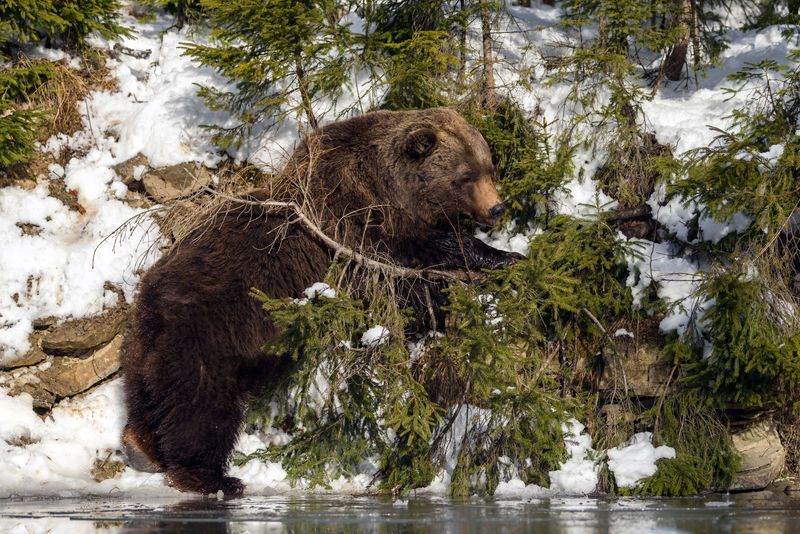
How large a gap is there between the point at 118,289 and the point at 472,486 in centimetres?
373

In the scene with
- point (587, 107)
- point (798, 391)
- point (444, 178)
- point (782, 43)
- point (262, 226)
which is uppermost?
point (782, 43)

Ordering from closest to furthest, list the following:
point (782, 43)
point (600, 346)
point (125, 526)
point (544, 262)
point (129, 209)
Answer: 1. point (125, 526)
2. point (544, 262)
3. point (600, 346)
4. point (129, 209)
5. point (782, 43)

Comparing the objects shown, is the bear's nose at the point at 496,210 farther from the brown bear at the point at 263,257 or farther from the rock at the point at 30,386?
the rock at the point at 30,386

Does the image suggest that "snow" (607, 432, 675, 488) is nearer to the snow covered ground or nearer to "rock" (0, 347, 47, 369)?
the snow covered ground

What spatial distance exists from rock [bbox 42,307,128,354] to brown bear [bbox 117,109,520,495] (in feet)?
2.40

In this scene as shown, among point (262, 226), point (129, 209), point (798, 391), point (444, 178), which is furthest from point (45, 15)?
point (798, 391)

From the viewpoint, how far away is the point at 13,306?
6.61 m

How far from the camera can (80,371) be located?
20.9ft

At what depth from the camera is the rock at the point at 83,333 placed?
6.38m

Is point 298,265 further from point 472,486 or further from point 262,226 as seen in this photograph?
point 472,486

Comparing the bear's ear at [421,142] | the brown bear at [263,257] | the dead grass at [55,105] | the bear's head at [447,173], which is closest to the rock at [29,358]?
the brown bear at [263,257]

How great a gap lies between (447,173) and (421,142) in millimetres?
347

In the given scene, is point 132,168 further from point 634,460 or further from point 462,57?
point 634,460

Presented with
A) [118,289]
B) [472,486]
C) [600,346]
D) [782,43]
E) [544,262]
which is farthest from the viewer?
[782,43]
